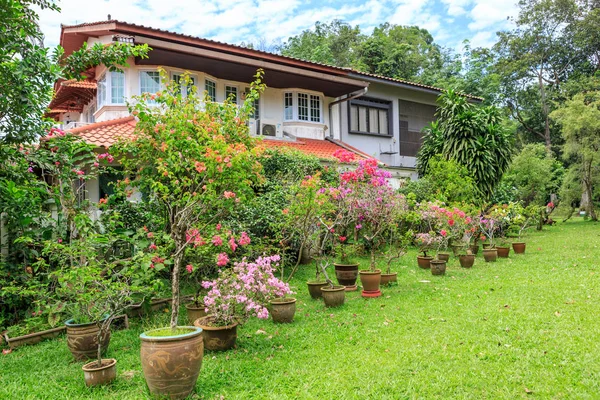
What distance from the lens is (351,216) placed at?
8.81 m

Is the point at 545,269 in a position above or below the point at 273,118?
below

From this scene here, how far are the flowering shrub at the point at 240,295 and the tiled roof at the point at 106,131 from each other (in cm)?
553

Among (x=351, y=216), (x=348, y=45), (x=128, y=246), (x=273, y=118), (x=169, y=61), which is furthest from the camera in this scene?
(x=348, y=45)

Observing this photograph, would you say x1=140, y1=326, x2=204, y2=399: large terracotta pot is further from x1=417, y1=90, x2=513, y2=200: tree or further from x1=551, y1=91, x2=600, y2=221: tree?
x1=551, y1=91, x2=600, y2=221: tree

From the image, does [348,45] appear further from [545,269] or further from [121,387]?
[121,387]

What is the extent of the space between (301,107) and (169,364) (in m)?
13.0

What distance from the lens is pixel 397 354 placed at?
501cm

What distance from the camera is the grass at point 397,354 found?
4.20m

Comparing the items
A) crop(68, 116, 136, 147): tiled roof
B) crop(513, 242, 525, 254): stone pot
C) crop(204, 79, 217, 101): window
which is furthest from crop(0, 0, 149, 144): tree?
crop(513, 242, 525, 254): stone pot

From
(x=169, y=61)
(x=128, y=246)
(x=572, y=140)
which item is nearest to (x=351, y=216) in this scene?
(x=128, y=246)

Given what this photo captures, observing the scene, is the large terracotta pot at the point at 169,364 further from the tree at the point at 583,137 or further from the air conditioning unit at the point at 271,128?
the tree at the point at 583,137

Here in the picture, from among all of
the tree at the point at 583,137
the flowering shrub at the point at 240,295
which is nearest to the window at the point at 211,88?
the flowering shrub at the point at 240,295

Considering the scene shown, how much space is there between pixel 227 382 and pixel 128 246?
433 cm

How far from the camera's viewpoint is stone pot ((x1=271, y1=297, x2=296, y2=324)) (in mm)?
6621
